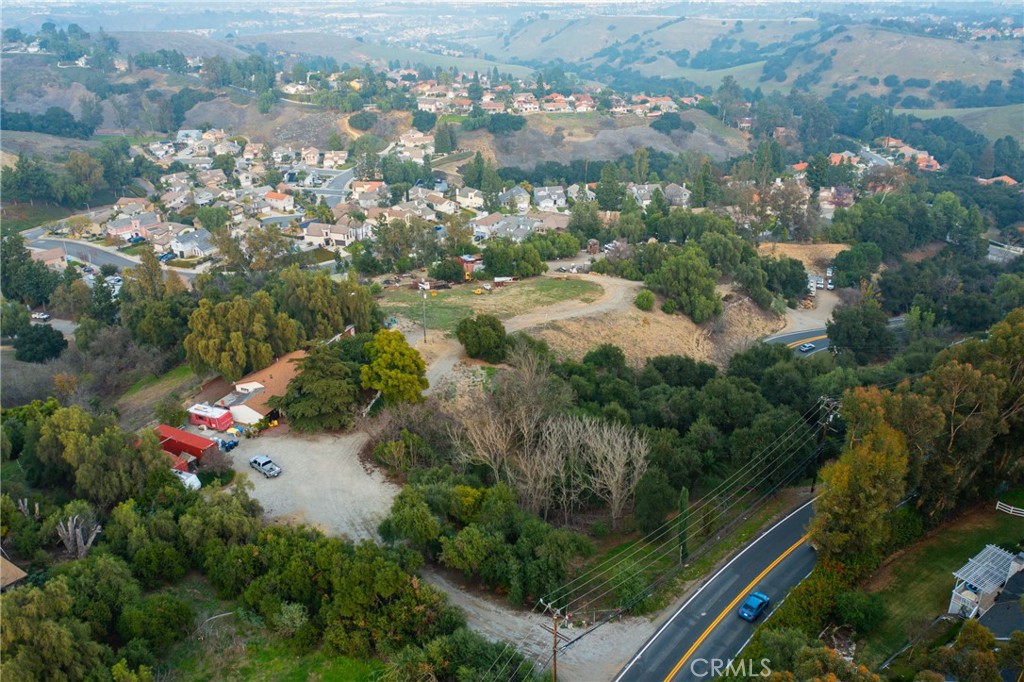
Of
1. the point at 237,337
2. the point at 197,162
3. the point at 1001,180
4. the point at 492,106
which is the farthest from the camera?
the point at 492,106

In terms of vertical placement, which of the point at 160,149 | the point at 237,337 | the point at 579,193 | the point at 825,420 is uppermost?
the point at 237,337

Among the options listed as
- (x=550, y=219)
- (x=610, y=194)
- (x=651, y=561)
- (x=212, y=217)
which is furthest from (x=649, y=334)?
(x=212, y=217)

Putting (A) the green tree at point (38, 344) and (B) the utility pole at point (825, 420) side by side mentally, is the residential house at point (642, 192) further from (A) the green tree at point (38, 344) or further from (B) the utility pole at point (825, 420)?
(A) the green tree at point (38, 344)

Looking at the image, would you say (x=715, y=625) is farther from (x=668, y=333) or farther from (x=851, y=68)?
(x=851, y=68)

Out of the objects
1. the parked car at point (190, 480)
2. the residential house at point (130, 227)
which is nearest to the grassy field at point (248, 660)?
the parked car at point (190, 480)

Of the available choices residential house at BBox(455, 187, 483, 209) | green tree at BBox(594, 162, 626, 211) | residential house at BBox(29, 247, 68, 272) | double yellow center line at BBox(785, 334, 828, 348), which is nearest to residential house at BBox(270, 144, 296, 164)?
residential house at BBox(455, 187, 483, 209)

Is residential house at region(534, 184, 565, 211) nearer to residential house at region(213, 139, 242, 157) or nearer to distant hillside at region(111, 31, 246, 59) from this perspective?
residential house at region(213, 139, 242, 157)

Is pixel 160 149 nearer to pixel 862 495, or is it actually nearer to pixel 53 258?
pixel 53 258

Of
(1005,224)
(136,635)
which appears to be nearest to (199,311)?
(136,635)
